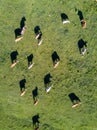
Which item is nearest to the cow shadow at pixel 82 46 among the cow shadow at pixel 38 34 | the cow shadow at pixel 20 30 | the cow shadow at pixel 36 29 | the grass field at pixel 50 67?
the grass field at pixel 50 67

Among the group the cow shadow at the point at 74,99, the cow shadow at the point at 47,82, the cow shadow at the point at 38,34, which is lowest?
the cow shadow at the point at 74,99

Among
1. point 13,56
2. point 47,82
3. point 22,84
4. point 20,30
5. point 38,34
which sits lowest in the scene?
point 47,82

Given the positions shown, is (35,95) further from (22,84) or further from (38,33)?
(38,33)

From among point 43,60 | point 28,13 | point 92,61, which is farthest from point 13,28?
point 92,61

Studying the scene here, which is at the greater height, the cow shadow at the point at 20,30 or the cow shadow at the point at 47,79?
the cow shadow at the point at 20,30

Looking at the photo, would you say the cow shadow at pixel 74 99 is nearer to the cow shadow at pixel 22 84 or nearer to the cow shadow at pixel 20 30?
the cow shadow at pixel 22 84

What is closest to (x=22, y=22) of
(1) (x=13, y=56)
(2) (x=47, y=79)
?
(1) (x=13, y=56)

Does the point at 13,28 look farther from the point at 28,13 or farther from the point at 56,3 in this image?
the point at 56,3

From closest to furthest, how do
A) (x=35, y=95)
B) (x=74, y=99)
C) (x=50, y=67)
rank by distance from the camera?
(x=74, y=99) < (x=50, y=67) < (x=35, y=95)

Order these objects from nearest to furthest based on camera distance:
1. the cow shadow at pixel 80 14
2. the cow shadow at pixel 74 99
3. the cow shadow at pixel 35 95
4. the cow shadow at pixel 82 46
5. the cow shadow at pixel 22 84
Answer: the cow shadow at pixel 80 14
the cow shadow at pixel 82 46
the cow shadow at pixel 74 99
the cow shadow at pixel 35 95
the cow shadow at pixel 22 84
